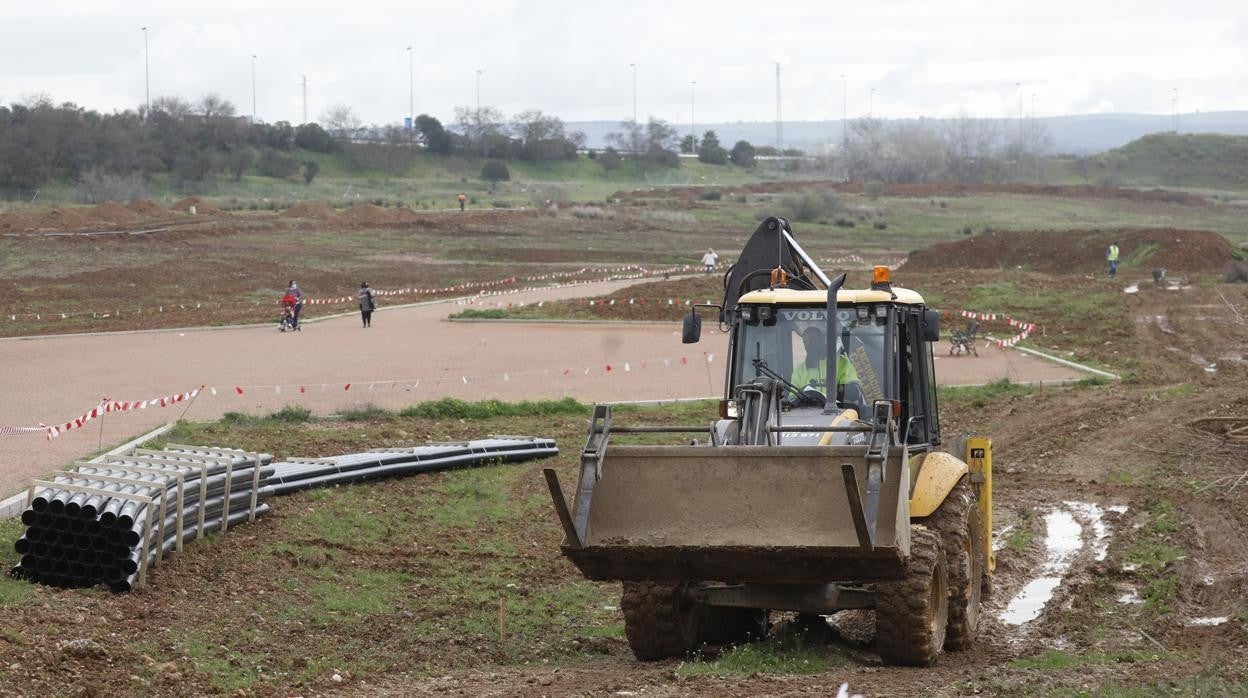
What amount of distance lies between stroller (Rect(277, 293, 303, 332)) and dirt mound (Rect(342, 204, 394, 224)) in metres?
41.1

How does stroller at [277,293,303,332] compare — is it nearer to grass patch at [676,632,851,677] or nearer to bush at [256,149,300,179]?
grass patch at [676,632,851,677]

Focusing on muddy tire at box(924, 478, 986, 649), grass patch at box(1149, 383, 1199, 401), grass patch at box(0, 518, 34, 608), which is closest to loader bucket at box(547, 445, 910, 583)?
muddy tire at box(924, 478, 986, 649)

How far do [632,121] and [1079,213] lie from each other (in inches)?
3293

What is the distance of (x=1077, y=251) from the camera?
190 ft

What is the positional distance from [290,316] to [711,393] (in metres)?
15.3

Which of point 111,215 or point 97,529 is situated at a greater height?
point 111,215

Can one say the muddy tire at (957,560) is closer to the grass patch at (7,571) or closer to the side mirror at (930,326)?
the side mirror at (930,326)

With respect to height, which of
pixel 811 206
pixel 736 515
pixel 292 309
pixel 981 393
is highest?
pixel 811 206

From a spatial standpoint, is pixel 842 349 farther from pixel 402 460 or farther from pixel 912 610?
pixel 402 460

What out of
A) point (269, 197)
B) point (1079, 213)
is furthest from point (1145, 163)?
point (269, 197)

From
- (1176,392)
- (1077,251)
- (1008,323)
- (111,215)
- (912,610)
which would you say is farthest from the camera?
(111,215)

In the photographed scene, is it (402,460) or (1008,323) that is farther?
(1008,323)

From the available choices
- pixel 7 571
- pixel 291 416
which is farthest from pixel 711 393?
pixel 7 571

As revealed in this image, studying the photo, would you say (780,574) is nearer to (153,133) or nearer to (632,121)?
(153,133)
